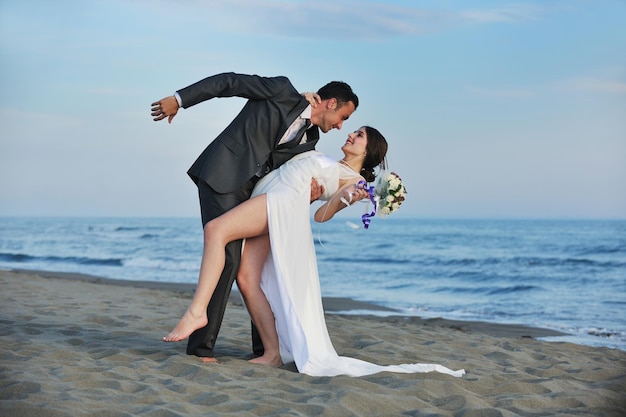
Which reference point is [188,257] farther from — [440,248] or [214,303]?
[214,303]

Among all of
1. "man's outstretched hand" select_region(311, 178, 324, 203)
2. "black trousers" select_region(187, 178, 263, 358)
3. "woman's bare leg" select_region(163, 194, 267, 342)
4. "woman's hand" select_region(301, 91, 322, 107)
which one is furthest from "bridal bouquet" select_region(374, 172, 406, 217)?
"black trousers" select_region(187, 178, 263, 358)

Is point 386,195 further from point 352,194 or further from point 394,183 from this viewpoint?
point 352,194

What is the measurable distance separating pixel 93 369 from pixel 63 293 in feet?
17.7

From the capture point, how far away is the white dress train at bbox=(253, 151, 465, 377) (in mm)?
4688

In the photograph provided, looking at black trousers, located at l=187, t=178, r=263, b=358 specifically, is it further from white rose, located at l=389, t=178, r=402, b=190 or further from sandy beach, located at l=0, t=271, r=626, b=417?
white rose, located at l=389, t=178, r=402, b=190

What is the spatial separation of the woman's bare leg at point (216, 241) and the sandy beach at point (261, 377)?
30 cm

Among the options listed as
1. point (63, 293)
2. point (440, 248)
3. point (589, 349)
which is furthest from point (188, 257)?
point (589, 349)

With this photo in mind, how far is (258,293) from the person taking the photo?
16.3ft

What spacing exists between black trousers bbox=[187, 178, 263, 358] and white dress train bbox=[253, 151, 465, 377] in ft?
0.67

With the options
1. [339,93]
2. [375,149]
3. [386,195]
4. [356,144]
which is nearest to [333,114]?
[339,93]

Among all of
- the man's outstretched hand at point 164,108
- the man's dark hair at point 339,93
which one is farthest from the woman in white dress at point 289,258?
the man's outstretched hand at point 164,108

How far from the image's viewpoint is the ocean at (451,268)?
1211 cm

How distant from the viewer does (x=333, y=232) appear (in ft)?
136

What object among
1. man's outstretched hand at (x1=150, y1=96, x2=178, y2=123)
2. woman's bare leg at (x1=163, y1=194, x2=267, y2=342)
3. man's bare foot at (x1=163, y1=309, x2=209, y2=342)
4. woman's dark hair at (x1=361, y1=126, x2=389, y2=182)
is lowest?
man's bare foot at (x1=163, y1=309, x2=209, y2=342)
